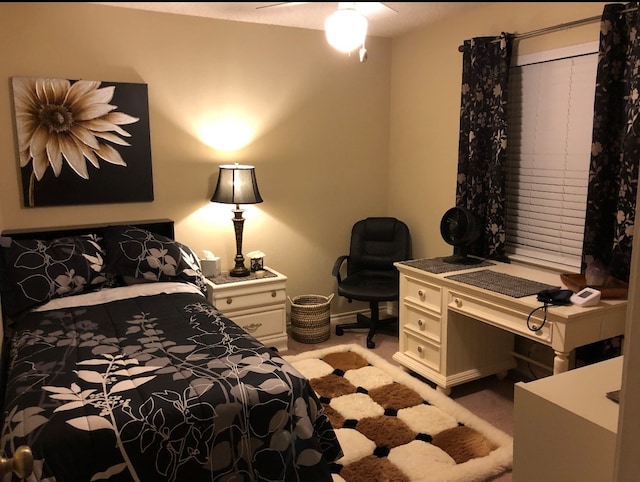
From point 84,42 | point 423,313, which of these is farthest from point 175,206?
point 423,313

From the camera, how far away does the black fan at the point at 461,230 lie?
10.9 feet

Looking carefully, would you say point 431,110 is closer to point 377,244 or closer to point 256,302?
point 377,244

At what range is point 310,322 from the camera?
4.05 metres

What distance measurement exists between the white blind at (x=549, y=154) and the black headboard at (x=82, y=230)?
2.36 meters

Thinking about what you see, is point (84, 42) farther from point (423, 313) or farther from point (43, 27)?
point (423, 313)

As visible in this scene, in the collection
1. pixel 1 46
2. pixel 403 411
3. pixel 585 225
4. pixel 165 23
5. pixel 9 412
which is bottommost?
pixel 403 411

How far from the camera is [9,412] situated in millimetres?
1821

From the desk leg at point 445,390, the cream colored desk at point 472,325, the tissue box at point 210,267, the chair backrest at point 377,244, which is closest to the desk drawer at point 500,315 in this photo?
the cream colored desk at point 472,325

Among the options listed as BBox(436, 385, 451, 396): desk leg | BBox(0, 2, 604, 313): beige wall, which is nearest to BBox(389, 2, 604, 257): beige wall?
BBox(0, 2, 604, 313): beige wall

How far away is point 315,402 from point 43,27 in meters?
2.83

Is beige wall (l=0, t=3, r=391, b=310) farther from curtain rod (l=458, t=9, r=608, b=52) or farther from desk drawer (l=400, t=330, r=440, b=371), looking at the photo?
curtain rod (l=458, t=9, r=608, b=52)

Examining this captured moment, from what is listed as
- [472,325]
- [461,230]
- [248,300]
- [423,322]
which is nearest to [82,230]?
[248,300]

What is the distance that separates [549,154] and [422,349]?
4.73ft

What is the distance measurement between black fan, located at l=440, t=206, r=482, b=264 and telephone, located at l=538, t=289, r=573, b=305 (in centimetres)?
78
